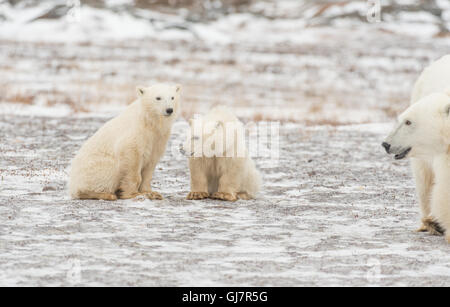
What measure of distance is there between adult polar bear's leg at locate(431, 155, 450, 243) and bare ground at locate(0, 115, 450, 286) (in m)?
0.18

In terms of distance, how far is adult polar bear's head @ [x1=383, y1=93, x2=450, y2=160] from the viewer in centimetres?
539

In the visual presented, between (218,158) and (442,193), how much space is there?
2355 millimetres

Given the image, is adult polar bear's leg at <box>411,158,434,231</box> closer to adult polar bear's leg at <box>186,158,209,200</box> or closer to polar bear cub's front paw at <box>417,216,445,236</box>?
polar bear cub's front paw at <box>417,216,445,236</box>

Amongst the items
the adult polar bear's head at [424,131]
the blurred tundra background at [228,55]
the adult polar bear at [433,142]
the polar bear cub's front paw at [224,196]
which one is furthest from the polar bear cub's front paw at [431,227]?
the blurred tundra background at [228,55]

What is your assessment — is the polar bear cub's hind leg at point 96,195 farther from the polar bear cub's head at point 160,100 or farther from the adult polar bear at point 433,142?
the adult polar bear at point 433,142

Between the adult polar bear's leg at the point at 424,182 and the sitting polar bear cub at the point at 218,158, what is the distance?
1779 millimetres

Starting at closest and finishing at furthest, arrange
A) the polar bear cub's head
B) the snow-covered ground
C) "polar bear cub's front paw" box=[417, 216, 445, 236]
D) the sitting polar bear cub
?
the snow-covered ground
"polar bear cub's front paw" box=[417, 216, 445, 236]
the polar bear cub's head
the sitting polar bear cub

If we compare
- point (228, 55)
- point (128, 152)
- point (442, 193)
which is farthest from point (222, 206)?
point (228, 55)

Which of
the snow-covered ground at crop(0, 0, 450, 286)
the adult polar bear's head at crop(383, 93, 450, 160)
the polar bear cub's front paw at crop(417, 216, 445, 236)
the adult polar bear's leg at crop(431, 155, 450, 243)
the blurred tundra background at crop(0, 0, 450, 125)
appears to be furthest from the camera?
the blurred tundra background at crop(0, 0, 450, 125)

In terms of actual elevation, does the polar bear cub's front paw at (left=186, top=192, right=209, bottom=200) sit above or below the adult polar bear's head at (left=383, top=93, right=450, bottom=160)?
below

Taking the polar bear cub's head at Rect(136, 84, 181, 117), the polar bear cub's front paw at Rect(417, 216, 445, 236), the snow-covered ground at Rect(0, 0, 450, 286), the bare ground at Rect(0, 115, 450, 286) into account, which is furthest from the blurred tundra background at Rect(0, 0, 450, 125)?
the polar bear cub's front paw at Rect(417, 216, 445, 236)

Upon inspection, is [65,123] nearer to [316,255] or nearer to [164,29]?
[316,255]

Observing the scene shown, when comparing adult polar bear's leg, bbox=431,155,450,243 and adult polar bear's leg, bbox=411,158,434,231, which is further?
adult polar bear's leg, bbox=411,158,434,231

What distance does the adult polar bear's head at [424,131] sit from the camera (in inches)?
212
